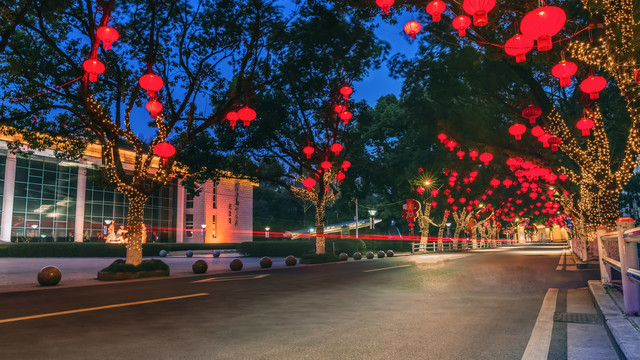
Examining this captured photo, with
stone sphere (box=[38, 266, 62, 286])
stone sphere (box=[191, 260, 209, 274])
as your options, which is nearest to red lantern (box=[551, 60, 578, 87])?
stone sphere (box=[191, 260, 209, 274])

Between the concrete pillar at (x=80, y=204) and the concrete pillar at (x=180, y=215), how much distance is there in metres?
12.5

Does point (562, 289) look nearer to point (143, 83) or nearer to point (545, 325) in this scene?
point (545, 325)

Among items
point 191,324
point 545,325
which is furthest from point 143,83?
point 545,325

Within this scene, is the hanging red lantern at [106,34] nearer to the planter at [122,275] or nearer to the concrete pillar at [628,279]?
the planter at [122,275]

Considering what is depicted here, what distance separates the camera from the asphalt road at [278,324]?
4.59 metres

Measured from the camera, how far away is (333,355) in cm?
443

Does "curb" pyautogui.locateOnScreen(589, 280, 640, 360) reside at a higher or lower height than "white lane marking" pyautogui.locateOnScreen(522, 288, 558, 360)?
higher

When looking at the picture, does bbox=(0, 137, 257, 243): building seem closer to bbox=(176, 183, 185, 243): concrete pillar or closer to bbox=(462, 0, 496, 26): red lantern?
bbox=(176, 183, 185, 243): concrete pillar

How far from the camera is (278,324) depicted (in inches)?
238

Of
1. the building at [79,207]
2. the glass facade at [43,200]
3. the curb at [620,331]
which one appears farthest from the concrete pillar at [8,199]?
the curb at [620,331]

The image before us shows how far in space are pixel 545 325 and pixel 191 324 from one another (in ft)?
15.4

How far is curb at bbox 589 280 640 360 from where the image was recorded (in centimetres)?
363

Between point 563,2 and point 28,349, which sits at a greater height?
point 563,2

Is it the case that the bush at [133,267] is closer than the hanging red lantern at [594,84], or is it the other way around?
the hanging red lantern at [594,84]
